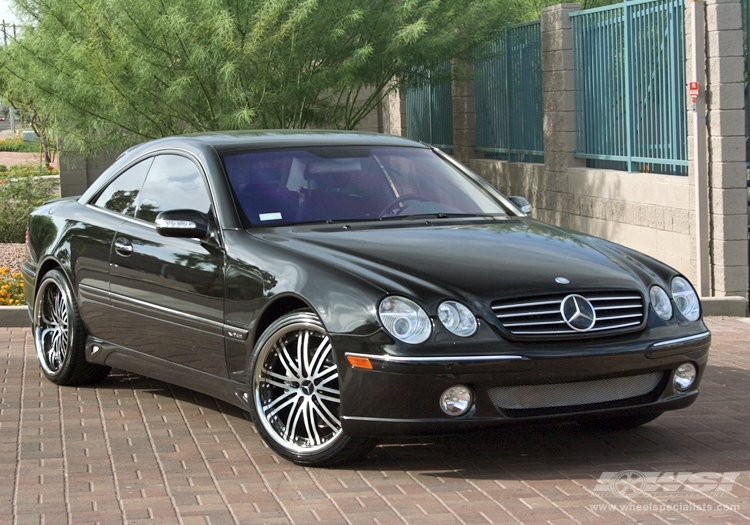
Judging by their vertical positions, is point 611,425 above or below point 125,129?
below

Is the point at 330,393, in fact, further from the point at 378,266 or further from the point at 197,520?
the point at 197,520

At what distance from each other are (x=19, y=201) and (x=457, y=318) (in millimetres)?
13413

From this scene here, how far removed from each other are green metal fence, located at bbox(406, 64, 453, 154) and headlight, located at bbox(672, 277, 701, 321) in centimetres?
1161

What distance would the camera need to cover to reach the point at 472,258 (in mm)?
6062

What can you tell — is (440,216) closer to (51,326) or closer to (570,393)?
(570,393)

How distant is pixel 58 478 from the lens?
19.2ft

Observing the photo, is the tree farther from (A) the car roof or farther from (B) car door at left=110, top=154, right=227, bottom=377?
(B) car door at left=110, top=154, right=227, bottom=377

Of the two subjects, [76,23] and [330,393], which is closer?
[330,393]

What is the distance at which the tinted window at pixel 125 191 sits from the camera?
25.4 ft

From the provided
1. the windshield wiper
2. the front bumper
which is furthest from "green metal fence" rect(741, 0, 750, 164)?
the front bumper

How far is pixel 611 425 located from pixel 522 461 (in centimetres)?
83

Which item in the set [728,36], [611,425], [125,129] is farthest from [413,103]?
[611,425]

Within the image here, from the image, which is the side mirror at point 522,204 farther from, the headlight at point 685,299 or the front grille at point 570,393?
the front grille at point 570,393

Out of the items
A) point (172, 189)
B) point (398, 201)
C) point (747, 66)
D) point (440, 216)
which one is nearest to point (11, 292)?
point (172, 189)
